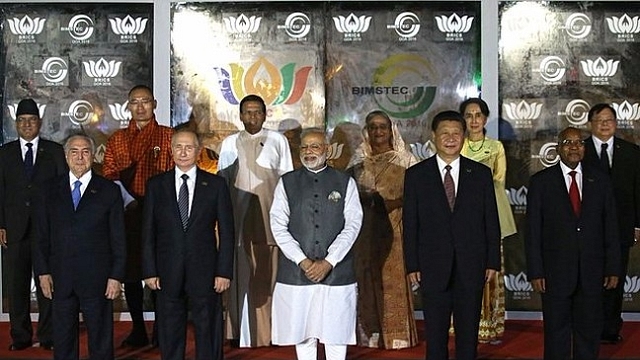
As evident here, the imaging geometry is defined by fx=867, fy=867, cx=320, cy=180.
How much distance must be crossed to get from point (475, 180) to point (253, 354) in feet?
7.02

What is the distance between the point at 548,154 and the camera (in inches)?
294

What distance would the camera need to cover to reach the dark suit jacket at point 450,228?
5000mm

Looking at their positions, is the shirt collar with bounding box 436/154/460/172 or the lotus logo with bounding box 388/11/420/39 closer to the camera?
the shirt collar with bounding box 436/154/460/172

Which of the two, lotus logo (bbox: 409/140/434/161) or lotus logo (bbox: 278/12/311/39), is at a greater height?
lotus logo (bbox: 278/12/311/39)

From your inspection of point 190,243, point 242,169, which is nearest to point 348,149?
point 242,169

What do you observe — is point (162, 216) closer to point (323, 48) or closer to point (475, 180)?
point (475, 180)

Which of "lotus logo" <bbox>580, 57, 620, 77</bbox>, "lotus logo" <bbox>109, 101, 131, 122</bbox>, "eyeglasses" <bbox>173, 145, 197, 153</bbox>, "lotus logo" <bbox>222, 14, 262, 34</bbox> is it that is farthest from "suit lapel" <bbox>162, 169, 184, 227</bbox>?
Result: "lotus logo" <bbox>580, 57, 620, 77</bbox>

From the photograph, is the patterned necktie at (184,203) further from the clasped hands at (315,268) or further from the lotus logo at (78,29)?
the lotus logo at (78,29)

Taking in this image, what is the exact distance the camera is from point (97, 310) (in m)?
5.17

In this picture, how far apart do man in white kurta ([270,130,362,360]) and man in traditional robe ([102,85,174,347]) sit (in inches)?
45.8

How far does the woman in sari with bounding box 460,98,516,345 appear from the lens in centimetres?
636

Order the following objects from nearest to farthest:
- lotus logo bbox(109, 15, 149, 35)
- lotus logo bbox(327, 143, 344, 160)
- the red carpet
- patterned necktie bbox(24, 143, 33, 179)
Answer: the red carpet → patterned necktie bbox(24, 143, 33, 179) → lotus logo bbox(327, 143, 344, 160) → lotus logo bbox(109, 15, 149, 35)

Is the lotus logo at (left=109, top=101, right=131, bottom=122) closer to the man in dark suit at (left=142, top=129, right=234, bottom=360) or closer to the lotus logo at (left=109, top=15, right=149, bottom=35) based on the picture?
the lotus logo at (left=109, top=15, right=149, bottom=35)

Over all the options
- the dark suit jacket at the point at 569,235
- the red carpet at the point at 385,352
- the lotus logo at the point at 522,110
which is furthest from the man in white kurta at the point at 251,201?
the lotus logo at the point at 522,110
